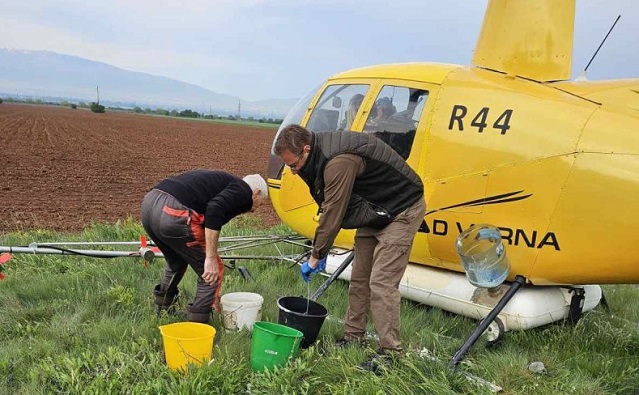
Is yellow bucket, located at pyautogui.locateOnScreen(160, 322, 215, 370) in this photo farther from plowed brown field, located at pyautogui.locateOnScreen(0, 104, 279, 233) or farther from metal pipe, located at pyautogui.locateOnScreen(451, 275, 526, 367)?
plowed brown field, located at pyautogui.locateOnScreen(0, 104, 279, 233)

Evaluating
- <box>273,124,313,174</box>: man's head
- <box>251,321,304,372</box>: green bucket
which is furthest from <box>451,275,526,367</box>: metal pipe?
<box>273,124,313,174</box>: man's head

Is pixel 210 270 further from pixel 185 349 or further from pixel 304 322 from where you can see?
pixel 304 322

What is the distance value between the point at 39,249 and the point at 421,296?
3477 mm

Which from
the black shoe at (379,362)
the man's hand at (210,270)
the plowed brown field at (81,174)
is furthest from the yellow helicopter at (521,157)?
the plowed brown field at (81,174)

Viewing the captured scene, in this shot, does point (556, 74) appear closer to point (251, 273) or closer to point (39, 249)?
point (251, 273)

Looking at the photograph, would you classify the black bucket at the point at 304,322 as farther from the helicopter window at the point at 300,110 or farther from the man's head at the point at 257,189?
the helicopter window at the point at 300,110

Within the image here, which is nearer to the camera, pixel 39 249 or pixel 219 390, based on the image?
pixel 219 390

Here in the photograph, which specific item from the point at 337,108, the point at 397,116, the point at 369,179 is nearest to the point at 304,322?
the point at 369,179

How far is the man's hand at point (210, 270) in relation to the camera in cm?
406

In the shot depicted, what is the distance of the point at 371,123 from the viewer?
506 centimetres

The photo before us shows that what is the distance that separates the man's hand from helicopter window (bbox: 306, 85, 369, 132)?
202cm

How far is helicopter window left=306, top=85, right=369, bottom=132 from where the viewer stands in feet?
17.4

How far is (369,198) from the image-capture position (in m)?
3.83

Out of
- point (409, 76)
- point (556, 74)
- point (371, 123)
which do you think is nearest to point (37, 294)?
point (371, 123)
